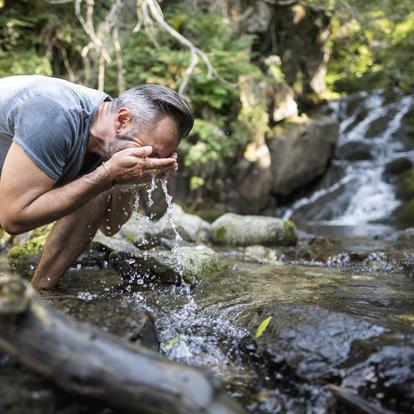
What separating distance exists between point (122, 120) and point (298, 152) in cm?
1050

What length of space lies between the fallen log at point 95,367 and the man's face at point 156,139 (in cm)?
132

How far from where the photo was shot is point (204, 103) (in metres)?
10.1

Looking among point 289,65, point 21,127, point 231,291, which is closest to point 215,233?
point 231,291

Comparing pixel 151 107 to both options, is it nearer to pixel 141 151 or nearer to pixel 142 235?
pixel 141 151

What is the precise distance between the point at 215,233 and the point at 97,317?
4739mm

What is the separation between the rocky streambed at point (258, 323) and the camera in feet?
5.59

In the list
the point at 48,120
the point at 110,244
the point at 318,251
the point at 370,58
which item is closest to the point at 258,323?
the point at 48,120

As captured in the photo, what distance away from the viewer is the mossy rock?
4.17 m

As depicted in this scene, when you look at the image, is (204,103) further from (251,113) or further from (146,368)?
(146,368)

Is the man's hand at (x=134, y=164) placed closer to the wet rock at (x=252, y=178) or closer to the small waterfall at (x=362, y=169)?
the wet rock at (x=252, y=178)

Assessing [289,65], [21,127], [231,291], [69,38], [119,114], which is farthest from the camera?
[289,65]

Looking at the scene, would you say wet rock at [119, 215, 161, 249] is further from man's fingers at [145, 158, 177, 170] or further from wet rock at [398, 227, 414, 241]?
wet rock at [398, 227, 414, 241]

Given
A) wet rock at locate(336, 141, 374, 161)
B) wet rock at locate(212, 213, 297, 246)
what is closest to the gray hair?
wet rock at locate(212, 213, 297, 246)

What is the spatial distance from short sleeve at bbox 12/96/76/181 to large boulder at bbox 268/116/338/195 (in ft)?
33.3
